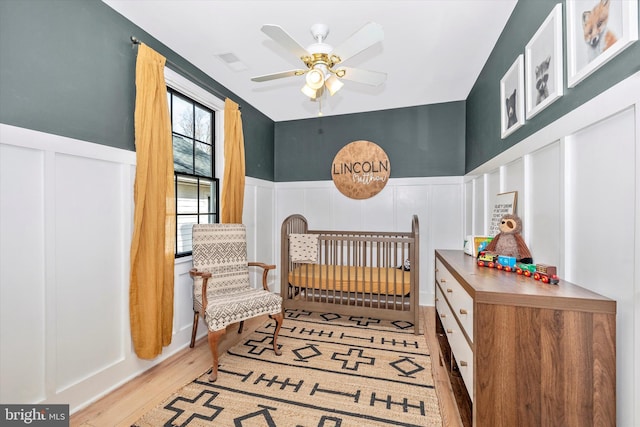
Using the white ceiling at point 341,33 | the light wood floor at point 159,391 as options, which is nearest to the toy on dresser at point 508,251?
the light wood floor at point 159,391

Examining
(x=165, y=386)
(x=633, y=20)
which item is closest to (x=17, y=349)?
(x=165, y=386)

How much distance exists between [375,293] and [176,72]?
2844mm

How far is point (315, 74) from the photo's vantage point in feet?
5.66

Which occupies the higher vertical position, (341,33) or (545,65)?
(341,33)

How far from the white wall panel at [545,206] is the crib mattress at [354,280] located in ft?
4.47

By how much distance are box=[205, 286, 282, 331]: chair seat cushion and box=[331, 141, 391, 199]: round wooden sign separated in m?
2.01

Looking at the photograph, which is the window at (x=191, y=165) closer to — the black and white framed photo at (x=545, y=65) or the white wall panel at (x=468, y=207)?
the black and white framed photo at (x=545, y=65)

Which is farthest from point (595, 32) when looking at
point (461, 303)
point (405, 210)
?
point (405, 210)

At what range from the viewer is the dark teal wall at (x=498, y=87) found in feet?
3.51

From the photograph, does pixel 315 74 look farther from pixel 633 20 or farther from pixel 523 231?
pixel 523 231

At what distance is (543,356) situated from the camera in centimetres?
108

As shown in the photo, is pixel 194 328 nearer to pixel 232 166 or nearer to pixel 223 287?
pixel 223 287

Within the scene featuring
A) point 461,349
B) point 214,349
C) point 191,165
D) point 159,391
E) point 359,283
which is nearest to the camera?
point 461,349

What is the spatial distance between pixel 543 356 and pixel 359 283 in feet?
6.56
